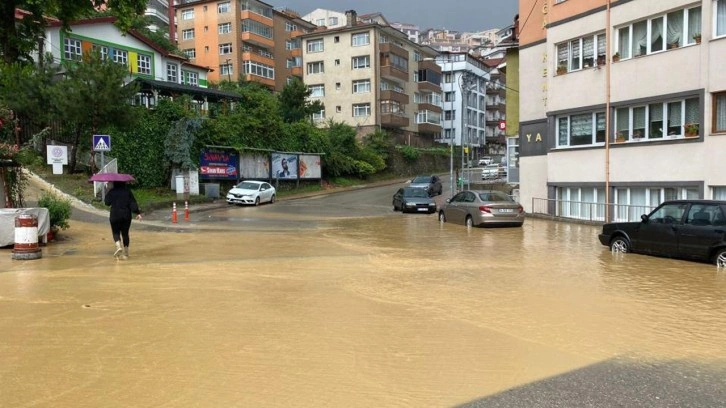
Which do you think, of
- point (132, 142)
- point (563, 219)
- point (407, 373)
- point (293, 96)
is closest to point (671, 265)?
point (407, 373)

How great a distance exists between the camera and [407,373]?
5.30 metres

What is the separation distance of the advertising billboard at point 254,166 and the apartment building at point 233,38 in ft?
91.0

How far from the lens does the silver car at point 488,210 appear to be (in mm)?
20672

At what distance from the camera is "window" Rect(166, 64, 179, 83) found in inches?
1987

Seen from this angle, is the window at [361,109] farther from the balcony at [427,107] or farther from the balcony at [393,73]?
the balcony at [427,107]

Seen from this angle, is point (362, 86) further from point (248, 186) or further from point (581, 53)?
point (581, 53)

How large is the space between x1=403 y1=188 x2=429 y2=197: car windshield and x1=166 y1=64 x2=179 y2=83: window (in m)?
29.1

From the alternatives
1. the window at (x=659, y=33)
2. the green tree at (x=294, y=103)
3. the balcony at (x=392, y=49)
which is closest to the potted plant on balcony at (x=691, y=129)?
the window at (x=659, y=33)

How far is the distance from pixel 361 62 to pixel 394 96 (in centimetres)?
567

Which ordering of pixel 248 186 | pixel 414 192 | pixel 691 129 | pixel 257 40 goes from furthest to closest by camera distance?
pixel 257 40, pixel 248 186, pixel 414 192, pixel 691 129

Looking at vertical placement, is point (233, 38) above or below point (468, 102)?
above

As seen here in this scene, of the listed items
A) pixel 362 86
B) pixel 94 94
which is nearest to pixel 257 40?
pixel 362 86

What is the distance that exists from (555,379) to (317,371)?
2.20 meters

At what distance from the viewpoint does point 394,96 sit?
6775 centimetres
